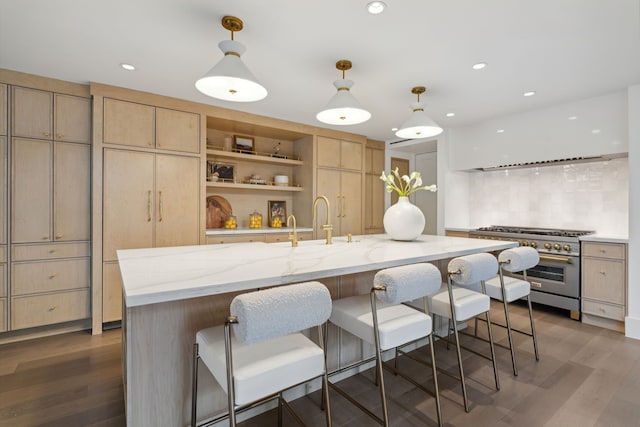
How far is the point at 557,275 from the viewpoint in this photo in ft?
11.0

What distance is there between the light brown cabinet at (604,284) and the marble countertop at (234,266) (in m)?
1.64

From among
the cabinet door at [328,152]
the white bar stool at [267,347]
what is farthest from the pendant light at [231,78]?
the cabinet door at [328,152]

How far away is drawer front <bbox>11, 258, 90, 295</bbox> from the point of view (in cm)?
275

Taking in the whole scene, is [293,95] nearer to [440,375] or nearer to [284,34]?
[284,34]

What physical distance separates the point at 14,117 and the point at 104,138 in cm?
68

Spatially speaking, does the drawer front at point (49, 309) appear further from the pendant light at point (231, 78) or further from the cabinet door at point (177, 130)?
the pendant light at point (231, 78)

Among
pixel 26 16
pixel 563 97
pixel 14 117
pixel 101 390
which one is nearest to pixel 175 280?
pixel 101 390

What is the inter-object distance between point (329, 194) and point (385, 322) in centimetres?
310

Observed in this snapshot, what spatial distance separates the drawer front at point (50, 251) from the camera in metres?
2.76

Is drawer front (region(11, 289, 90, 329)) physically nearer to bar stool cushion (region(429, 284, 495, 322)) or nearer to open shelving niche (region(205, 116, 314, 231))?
open shelving niche (region(205, 116, 314, 231))

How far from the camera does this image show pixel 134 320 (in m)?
1.33

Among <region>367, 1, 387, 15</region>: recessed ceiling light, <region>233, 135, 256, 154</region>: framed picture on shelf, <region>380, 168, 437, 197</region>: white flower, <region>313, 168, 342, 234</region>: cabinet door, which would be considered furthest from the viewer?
<region>313, 168, 342, 234</region>: cabinet door

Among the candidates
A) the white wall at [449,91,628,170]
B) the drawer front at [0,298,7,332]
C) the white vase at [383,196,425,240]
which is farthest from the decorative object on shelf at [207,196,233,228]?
the white wall at [449,91,628,170]

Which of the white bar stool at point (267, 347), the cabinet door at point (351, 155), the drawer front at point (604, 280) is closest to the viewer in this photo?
the white bar stool at point (267, 347)
